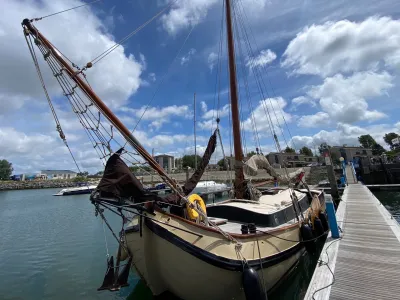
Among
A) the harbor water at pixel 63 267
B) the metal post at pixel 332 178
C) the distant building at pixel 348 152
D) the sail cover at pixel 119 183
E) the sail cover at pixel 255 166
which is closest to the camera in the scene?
the sail cover at pixel 119 183

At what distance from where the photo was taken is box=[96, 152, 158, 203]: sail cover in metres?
5.61

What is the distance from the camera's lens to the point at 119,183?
A: 5676mm

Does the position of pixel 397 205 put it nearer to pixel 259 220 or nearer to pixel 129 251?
pixel 259 220

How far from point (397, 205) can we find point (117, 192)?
88.4ft

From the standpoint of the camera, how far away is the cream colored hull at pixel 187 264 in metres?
5.65

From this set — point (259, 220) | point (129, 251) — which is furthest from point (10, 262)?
point (259, 220)

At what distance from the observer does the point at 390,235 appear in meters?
9.14

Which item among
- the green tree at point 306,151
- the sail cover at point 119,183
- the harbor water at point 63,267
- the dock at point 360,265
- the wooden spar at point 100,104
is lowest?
the harbor water at point 63,267

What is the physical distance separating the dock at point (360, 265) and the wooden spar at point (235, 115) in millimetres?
4354

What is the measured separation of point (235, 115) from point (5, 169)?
6965 inches

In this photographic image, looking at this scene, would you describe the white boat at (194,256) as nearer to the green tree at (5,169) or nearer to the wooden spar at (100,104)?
the wooden spar at (100,104)

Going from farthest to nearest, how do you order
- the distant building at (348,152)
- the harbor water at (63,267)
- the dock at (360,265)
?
the distant building at (348,152) → the harbor water at (63,267) → the dock at (360,265)

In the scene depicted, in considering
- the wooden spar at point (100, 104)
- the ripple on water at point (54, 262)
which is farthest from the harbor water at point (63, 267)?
the wooden spar at point (100, 104)

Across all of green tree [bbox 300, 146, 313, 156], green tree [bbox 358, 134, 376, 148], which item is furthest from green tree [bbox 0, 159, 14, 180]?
green tree [bbox 358, 134, 376, 148]
